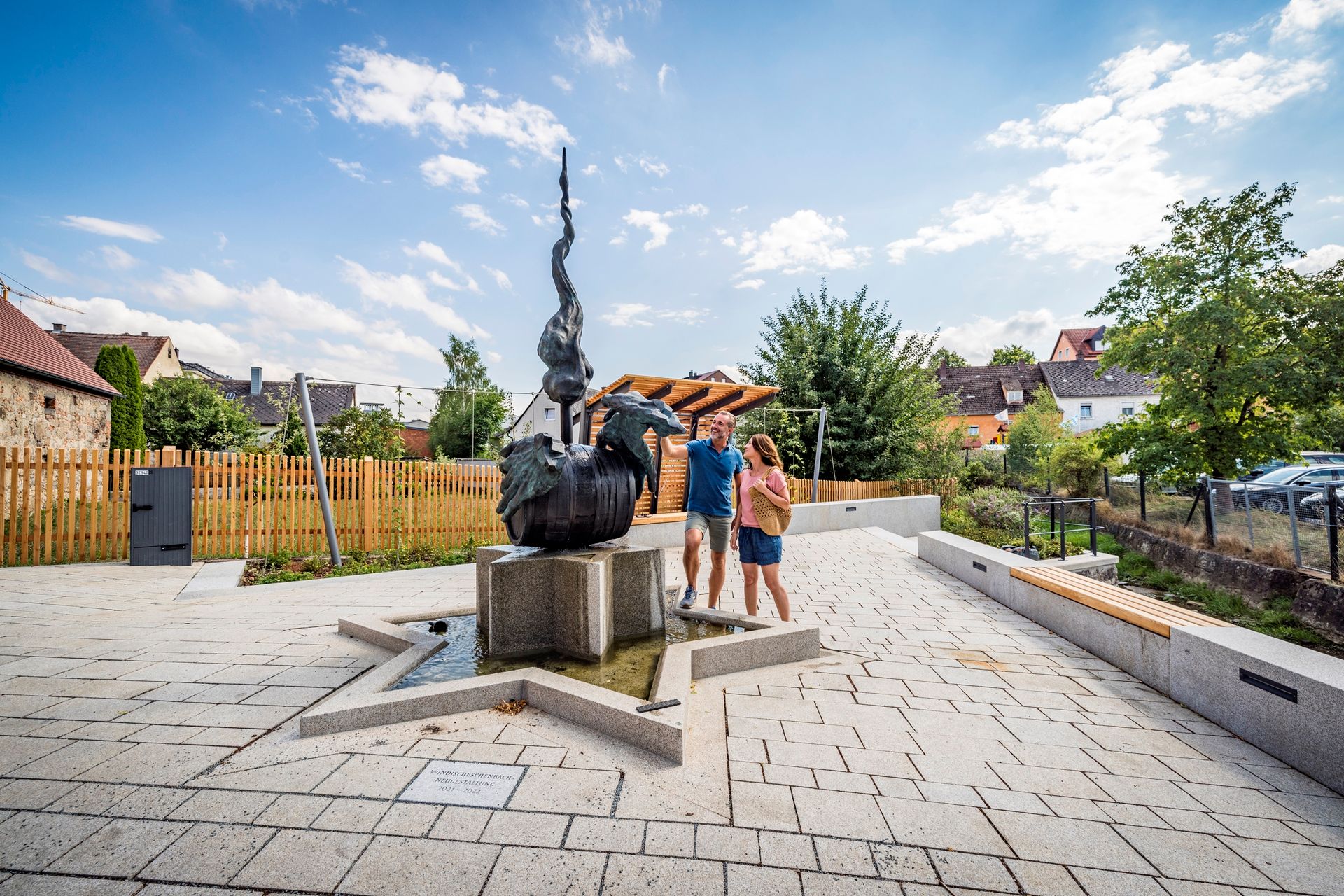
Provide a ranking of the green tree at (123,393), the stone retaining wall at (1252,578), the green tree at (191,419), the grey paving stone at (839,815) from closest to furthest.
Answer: the grey paving stone at (839,815) → the stone retaining wall at (1252,578) → the green tree at (123,393) → the green tree at (191,419)

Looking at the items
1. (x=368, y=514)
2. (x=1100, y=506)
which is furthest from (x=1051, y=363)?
(x=368, y=514)

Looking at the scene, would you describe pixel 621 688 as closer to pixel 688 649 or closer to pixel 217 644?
pixel 688 649

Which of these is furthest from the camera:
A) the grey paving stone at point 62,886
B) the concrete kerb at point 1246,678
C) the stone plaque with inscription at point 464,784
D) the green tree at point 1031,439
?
the green tree at point 1031,439

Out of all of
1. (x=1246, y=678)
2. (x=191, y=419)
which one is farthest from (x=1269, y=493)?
(x=191, y=419)

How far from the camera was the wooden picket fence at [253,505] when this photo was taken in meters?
8.20

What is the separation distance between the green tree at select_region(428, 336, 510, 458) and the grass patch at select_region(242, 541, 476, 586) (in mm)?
Answer: 19042

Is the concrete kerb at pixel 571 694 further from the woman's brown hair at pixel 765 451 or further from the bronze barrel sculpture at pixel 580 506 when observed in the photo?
the woman's brown hair at pixel 765 451

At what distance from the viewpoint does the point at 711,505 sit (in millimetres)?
4984

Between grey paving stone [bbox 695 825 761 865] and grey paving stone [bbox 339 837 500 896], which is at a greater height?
grey paving stone [bbox 339 837 500 896]

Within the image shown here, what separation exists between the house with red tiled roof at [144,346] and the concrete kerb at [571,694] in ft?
128

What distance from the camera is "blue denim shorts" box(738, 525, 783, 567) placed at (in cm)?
458

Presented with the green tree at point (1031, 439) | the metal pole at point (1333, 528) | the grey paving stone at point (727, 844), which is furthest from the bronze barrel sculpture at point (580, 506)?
the green tree at point (1031, 439)

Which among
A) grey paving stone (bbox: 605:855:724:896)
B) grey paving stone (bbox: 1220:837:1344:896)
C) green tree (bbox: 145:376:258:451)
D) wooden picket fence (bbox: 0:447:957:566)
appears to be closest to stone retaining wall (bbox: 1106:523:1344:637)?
grey paving stone (bbox: 1220:837:1344:896)

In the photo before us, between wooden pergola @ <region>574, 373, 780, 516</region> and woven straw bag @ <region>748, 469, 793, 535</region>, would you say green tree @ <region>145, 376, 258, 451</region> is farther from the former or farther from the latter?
woven straw bag @ <region>748, 469, 793, 535</region>
